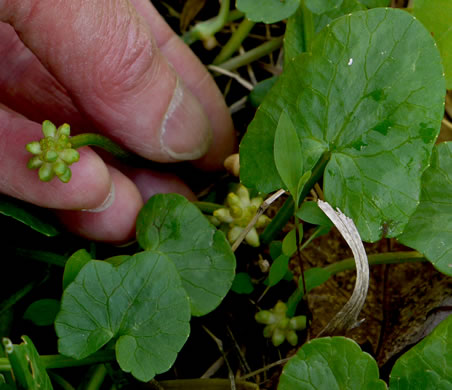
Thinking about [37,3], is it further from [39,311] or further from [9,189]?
[39,311]

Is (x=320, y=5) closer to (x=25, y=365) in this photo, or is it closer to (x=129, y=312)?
(x=129, y=312)

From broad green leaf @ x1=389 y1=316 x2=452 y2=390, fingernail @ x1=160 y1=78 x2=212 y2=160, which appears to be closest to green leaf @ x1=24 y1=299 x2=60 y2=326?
fingernail @ x1=160 y1=78 x2=212 y2=160

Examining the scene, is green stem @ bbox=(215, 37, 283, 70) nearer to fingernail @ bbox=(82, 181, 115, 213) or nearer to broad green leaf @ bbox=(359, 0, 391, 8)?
broad green leaf @ bbox=(359, 0, 391, 8)

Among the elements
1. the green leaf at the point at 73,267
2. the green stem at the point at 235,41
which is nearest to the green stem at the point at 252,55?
the green stem at the point at 235,41

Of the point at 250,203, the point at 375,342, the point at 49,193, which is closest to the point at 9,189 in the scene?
the point at 49,193

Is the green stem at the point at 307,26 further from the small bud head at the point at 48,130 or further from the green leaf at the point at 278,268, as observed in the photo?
the small bud head at the point at 48,130

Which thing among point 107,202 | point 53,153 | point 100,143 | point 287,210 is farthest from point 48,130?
point 287,210
